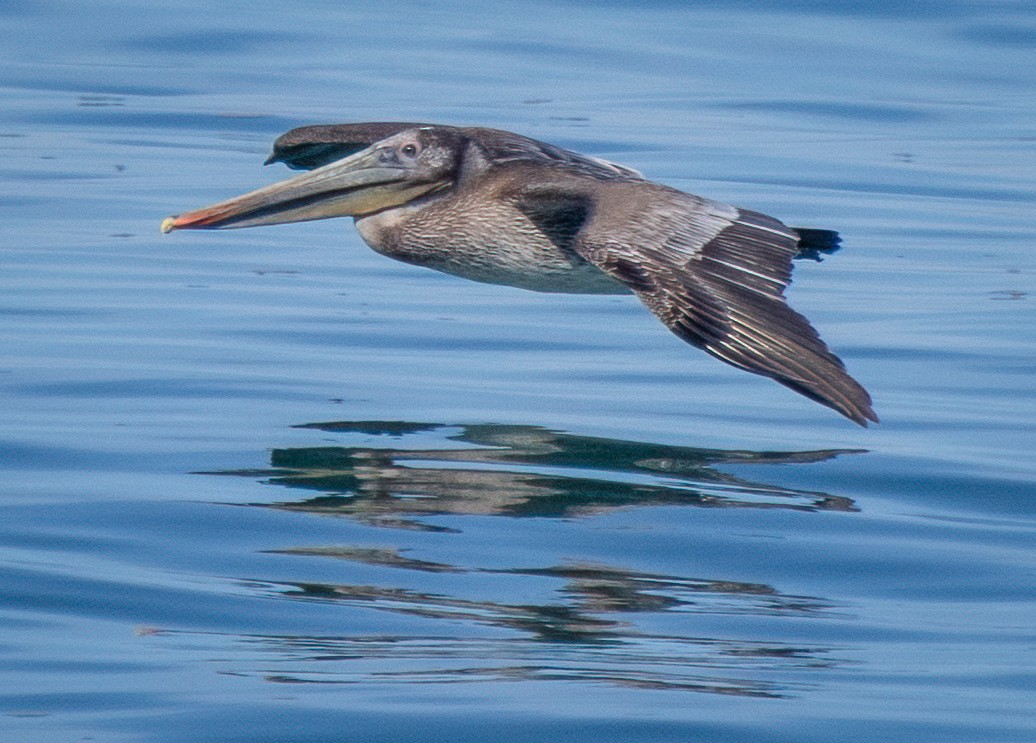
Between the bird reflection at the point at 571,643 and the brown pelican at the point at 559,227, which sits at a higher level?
the brown pelican at the point at 559,227

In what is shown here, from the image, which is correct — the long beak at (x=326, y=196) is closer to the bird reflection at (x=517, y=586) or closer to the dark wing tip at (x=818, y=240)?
the bird reflection at (x=517, y=586)

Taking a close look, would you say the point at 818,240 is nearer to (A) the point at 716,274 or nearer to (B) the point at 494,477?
(A) the point at 716,274

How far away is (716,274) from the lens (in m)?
6.12

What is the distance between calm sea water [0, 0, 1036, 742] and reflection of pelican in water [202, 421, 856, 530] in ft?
0.05

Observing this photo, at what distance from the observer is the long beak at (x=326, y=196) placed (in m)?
7.51

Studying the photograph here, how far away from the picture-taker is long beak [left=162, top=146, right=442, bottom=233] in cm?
751

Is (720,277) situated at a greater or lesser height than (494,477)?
greater

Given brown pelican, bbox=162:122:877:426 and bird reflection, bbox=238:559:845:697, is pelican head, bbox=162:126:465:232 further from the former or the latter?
bird reflection, bbox=238:559:845:697

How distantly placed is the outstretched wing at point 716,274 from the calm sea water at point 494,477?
0.41 metres

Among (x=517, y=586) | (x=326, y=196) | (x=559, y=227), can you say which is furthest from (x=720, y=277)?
(x=326, y=196)

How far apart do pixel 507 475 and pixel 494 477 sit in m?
0.05

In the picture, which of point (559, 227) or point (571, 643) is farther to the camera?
point (559, 227)

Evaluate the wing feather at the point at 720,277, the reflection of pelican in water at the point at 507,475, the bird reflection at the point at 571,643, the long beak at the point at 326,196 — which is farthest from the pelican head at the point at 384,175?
the bird reflection at the point at 571,643

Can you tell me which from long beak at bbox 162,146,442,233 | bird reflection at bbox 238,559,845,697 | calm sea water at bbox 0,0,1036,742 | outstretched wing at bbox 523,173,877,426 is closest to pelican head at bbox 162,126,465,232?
long beak at bbox 162,146,442,233
